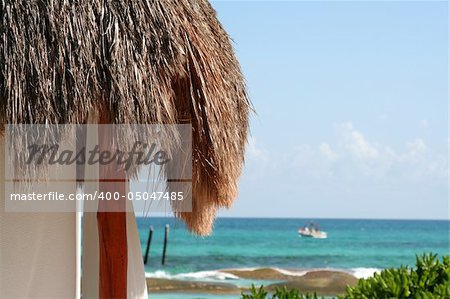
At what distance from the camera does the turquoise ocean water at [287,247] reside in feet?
85.0

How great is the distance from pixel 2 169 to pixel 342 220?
38191mm

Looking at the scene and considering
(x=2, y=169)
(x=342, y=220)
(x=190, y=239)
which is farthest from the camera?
(x=342, y=220)

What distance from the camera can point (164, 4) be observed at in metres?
5.00

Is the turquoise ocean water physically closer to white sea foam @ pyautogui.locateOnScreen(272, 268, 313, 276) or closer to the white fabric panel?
white sea foam @ pyautogui.locateOnScreen(272, 268, 313, 276)

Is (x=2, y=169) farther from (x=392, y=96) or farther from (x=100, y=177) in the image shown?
(x=392, y=96)

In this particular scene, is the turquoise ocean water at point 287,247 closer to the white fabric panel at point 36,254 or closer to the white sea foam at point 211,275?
the white sea foam at point 211,275

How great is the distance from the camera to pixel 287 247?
30281 millimetres

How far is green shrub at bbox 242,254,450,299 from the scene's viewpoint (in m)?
4.28

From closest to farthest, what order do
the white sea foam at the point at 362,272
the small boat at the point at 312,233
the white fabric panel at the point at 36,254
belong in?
the white fabric panel at the point at 36,254 → the white sea foam at the point at 362,272 → the small boat at the point at 312,233

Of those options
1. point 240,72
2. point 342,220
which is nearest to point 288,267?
point 342,220

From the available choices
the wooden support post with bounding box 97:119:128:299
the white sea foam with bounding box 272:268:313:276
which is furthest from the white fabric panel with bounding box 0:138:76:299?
the white sea foam with bounding box 272:268:313:276

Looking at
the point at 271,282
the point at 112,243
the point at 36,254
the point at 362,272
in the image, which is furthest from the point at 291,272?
the point at 36,254

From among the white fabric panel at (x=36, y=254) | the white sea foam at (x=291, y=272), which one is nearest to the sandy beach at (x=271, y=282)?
the white sea foam at (x=291, y=272)

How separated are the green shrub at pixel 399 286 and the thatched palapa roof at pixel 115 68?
1.18 m
